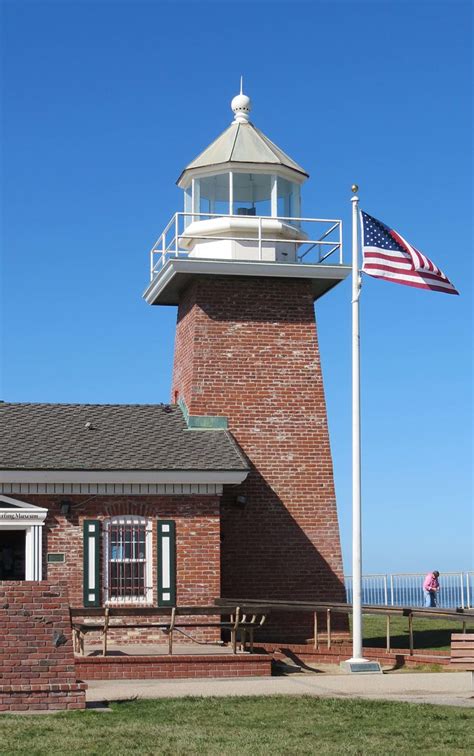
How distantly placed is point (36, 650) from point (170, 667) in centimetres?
416

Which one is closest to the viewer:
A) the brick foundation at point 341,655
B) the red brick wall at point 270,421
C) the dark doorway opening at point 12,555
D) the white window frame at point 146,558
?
the brick foundation at point 341,655

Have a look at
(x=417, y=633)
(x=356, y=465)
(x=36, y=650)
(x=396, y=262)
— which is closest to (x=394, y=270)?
(x=396, y=262)

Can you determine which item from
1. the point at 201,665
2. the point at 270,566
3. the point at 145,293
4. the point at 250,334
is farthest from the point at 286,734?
the point at 145,293

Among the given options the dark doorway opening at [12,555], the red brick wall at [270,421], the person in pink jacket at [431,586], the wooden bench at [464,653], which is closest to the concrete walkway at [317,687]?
the wooden bench at [464,653]

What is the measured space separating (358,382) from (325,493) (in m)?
5.39

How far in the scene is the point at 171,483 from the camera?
22609 mm

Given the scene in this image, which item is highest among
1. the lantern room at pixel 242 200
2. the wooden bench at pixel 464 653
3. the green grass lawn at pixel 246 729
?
the lantern room at pixel 242 200

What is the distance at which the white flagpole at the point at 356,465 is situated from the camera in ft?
63.5

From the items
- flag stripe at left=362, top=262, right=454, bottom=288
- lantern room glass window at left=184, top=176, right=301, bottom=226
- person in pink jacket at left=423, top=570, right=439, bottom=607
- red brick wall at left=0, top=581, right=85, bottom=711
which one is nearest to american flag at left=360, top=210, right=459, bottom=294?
flag stripe at left=362, top=262, right=454, bottom=288

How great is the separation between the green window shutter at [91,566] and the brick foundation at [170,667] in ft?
12.8

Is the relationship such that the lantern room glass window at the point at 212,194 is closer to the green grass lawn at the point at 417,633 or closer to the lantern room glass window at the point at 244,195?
the lantern room glass window at the point at 244,195

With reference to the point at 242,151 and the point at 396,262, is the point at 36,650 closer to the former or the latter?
the point at 396,262

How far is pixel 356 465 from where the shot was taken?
19703 mm

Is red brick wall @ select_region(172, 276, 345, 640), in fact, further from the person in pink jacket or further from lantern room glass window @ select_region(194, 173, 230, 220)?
the person in pink jacket
